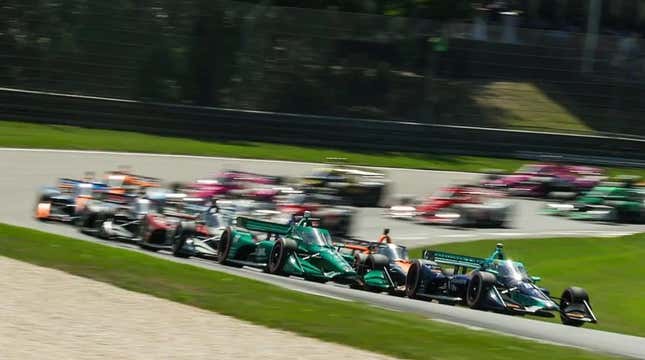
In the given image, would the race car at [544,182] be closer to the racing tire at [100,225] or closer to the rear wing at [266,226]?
the rear wing at [266,226]

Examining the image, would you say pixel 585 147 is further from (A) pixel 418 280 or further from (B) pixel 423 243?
(A) pixel 418 280

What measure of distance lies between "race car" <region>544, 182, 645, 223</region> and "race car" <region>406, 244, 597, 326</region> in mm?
9106

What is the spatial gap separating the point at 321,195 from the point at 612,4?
96.1ft

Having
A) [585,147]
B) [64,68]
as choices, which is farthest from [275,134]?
[585,147]

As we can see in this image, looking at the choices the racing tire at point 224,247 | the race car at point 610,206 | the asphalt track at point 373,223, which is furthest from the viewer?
the race car at point 610,206

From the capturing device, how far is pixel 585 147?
29828 mm

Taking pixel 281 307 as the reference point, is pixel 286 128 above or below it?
below

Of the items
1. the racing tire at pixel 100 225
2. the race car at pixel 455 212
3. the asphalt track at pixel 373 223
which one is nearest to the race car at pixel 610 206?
the asphalt track at pixel 373 223

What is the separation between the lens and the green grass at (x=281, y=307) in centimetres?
893

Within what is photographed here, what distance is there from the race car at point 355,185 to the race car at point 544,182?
3405mm

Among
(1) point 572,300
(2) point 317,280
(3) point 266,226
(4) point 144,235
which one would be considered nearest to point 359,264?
(2) point 317,280

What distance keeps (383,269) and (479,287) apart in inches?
60.4

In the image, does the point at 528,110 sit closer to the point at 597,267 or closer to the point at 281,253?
the point at 597,267

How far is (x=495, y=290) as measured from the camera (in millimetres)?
12656
